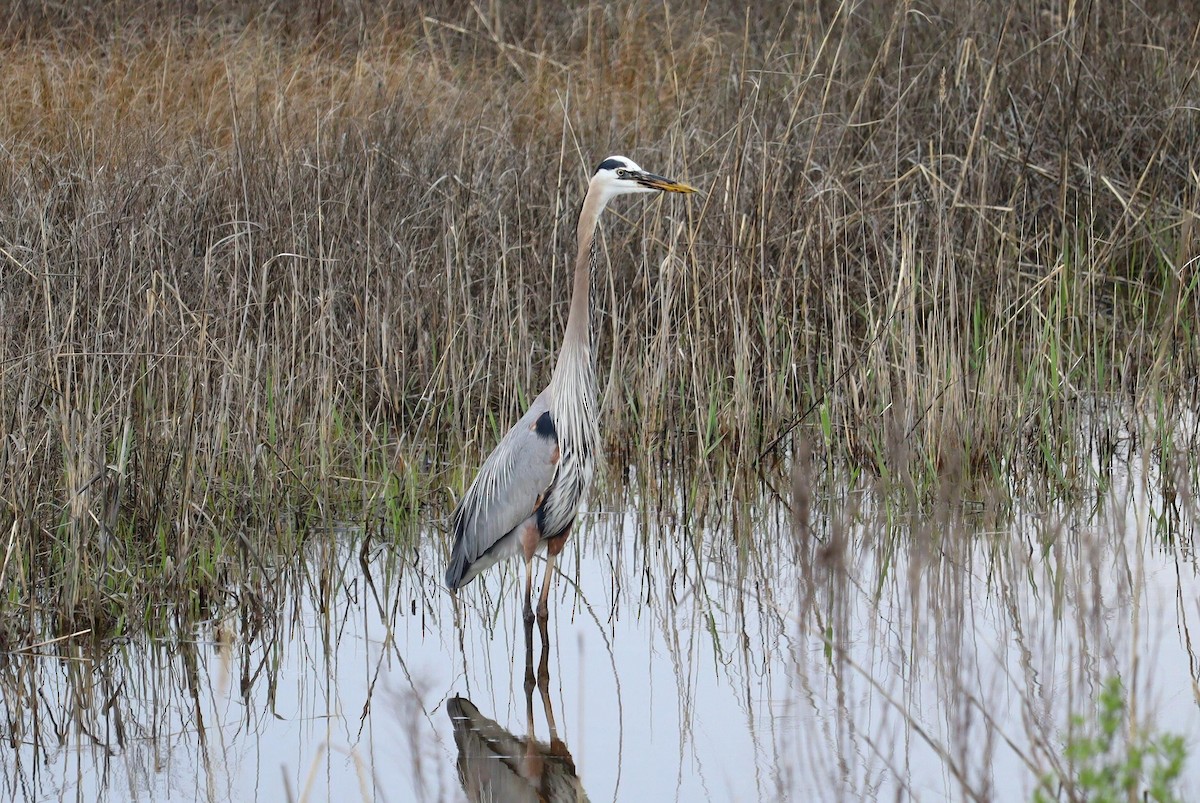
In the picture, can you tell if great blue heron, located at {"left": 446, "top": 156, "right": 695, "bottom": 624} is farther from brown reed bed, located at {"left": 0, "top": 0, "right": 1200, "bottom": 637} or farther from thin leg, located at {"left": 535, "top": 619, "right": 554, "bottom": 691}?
brown reed bed, located at {"left": 0, "top": 0, "right": 1200, "bottom": 637}

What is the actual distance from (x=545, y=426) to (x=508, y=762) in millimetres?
1133

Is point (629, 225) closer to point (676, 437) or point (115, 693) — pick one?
point (676, 437)

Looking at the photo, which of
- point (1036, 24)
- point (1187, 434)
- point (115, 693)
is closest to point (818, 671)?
point (115, 693)

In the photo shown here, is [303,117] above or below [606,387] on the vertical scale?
above

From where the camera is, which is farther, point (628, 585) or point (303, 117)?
point (303, 117)

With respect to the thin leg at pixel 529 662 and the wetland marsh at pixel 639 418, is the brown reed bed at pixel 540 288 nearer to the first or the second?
the wetland marsh at pixel 639 418

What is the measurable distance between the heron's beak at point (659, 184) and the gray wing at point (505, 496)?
2.22ft

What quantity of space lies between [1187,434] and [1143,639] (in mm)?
1712

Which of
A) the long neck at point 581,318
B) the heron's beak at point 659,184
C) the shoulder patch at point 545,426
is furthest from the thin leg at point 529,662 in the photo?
the heron's beak at point 659,184

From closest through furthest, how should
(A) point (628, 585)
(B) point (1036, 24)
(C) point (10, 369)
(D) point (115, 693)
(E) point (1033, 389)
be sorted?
(D) point (115, 693) → (C) point (10, 369) → (A) point (628, 585) → (E) point (1033, 389) → (B) point (1036, 24)

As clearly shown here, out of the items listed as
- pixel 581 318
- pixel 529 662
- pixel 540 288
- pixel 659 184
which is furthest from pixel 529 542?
pixel 540 288

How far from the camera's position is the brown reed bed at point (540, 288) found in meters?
4.32

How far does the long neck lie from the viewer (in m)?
4.25

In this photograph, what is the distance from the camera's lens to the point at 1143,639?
3.72 m
